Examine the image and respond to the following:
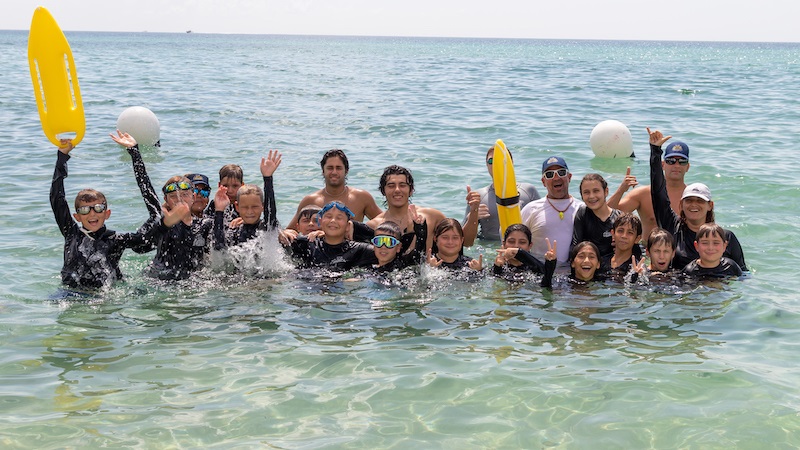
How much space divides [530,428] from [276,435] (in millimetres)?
1535

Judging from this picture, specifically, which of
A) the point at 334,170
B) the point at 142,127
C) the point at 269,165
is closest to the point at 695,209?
the point at 334,170

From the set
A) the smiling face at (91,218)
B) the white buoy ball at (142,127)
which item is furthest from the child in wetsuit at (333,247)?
the white buoy ball at (142,127)

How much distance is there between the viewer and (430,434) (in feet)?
15.9

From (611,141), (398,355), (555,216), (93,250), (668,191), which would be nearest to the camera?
(398,355)

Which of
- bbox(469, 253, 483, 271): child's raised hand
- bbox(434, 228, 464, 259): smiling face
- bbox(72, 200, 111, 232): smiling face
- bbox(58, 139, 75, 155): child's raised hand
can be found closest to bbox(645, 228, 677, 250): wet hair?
bbox(469, 253, 483, 271): child's raised hand

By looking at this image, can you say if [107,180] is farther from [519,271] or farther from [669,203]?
[669,203]

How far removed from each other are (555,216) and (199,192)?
3577 mm

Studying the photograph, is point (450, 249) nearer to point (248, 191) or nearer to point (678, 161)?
point (248, 191)

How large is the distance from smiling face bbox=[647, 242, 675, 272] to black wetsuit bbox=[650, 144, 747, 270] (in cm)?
22

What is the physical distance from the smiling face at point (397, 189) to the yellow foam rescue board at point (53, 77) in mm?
2964

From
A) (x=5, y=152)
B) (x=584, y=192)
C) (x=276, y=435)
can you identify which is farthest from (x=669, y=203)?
(x=5, y=152)

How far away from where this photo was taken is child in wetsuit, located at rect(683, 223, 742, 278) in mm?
7203

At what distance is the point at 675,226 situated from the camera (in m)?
7.82

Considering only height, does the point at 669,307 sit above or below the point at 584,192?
below
